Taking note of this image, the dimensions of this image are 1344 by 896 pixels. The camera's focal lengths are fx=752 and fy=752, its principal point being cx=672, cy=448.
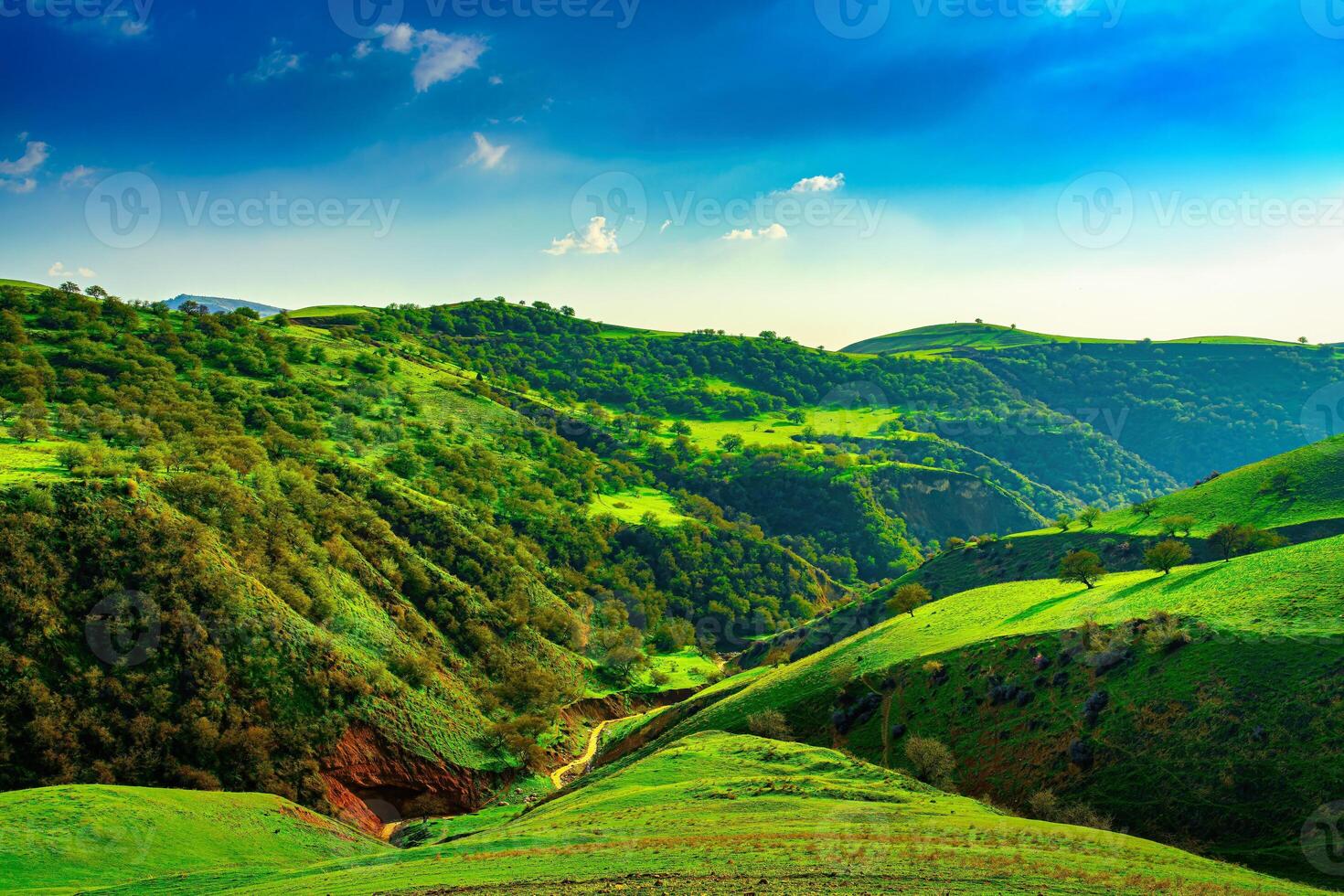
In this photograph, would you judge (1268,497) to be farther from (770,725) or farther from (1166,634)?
(770,725)

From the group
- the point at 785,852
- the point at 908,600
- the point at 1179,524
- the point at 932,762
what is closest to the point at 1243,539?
the point at 1179,524

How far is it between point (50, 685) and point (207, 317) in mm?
118540

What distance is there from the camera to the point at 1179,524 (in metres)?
83.7

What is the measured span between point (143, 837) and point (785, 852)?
3397cm

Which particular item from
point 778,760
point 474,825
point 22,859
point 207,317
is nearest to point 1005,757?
point 778,760

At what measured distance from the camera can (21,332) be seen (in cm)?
11100

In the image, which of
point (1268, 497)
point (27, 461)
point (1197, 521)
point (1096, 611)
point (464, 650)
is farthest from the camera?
point (1197, 521)

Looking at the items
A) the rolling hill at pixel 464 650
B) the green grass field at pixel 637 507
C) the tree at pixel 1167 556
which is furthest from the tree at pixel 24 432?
the tree at pixel 1167 556

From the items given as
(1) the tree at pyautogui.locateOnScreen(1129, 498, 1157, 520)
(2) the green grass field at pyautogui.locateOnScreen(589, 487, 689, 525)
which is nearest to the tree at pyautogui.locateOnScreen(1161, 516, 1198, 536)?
(1) the tree at pyautogui.locateOnScreen(1129, 498, 1157, 520)

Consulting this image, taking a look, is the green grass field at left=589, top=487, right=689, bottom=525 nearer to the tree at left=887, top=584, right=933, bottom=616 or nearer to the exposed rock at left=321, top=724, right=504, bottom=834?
the tree at left=887, top=584, right=933, bottom=616

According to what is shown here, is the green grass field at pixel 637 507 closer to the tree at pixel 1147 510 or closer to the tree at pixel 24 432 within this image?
the tree at pixel 1147 510

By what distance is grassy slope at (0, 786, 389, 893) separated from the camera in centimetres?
3356

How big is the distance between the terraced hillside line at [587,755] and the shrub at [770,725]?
21.2 meters

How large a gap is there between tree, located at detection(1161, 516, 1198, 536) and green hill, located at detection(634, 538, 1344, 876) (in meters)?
28.3
